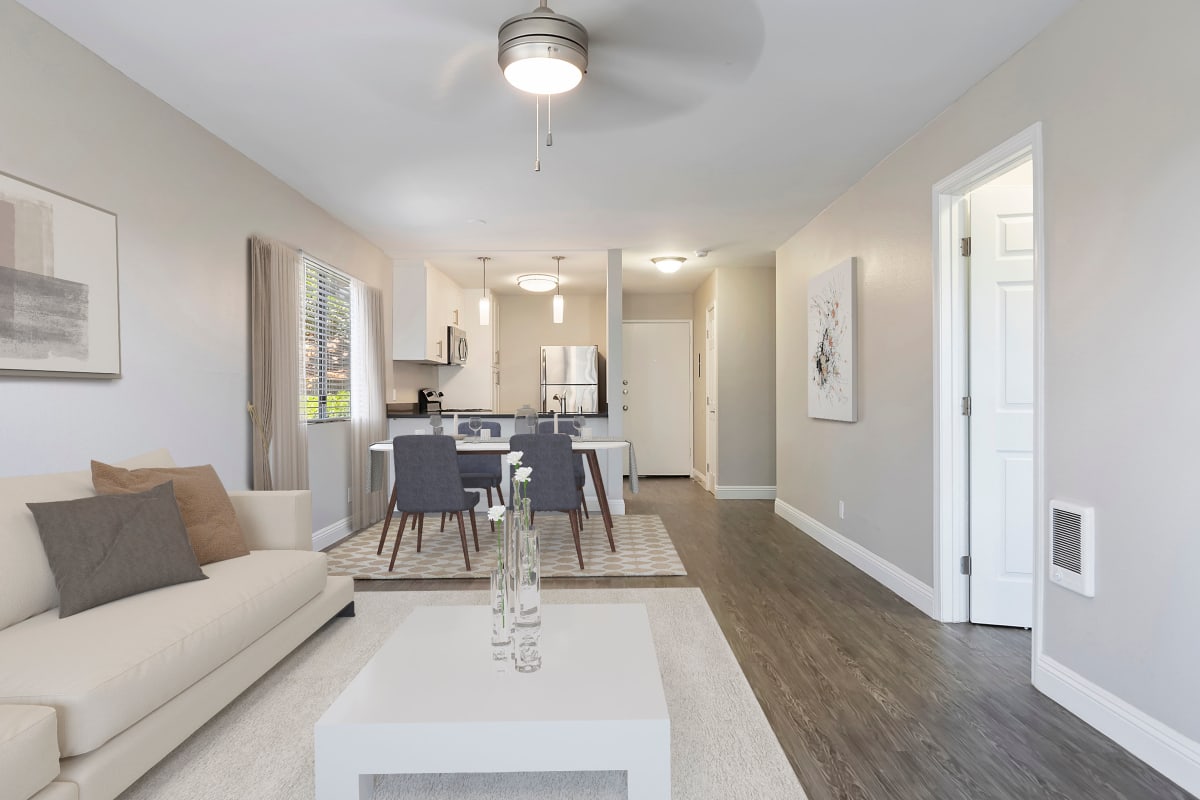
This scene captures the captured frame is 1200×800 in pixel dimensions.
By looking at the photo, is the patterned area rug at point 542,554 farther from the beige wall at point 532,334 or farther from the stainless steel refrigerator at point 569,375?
the beige wall at point 532,334

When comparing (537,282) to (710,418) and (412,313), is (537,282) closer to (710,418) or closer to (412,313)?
(412,313)

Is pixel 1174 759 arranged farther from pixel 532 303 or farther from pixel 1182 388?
pixel 532 303

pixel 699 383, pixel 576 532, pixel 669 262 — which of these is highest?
pixel 669 262

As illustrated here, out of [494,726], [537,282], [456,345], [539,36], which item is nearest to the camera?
[494,726]

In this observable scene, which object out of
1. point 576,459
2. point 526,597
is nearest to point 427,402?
point 576,459

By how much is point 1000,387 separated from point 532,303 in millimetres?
6577

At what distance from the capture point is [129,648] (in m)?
1.80

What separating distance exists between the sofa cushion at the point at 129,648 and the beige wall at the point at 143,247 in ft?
2.73

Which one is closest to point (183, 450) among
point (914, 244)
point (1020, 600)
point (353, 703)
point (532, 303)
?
point (353, 703)

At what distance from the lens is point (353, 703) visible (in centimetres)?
171

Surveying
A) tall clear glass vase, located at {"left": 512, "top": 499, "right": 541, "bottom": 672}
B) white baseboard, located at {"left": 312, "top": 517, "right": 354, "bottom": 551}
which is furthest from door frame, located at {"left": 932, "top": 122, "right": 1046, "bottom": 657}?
white baseboard, located at {"left": 312, "top": 517, "right": 354, "bottom": 551}

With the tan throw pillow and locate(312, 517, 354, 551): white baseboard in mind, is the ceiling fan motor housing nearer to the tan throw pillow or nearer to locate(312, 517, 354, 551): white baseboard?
the tan throw pillow

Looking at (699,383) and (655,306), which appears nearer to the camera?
(699,383)

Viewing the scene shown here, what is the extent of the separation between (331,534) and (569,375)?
3.87 metres
